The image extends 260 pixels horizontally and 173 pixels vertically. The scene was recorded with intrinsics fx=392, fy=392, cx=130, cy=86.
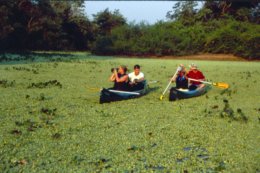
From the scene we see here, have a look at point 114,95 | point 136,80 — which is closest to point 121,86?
point 136,80

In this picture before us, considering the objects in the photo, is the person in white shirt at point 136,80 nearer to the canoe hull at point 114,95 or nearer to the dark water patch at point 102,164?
the canoe hull at point 114,95

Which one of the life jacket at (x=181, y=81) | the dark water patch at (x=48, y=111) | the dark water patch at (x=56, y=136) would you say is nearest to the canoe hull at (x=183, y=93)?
the life jacket at (x=181, y=81)

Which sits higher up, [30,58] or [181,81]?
[30,58]

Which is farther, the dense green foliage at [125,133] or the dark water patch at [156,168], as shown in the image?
the dense green foliage at [125,133]

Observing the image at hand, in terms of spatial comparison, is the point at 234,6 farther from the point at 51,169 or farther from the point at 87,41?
the point at 51,169

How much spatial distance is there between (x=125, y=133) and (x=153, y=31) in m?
27.6

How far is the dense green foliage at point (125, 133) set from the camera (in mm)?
4848

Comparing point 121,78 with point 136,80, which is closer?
point 121,78

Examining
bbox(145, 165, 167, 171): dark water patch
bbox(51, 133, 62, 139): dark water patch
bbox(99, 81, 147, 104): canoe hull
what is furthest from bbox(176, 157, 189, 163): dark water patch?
bbox(99, 81, 147, 104): canoe hull

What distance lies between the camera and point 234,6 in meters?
35.9

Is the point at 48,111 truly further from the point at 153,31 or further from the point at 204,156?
the point at 153,31

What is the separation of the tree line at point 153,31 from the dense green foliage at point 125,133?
2096 cm

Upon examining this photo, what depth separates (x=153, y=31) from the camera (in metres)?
33.2

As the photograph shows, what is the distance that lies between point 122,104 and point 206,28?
25.7 metres
